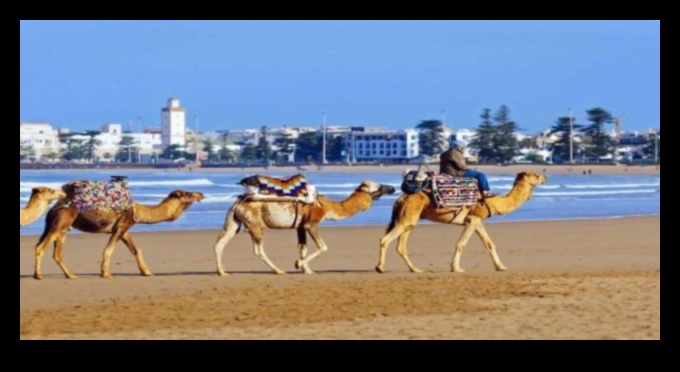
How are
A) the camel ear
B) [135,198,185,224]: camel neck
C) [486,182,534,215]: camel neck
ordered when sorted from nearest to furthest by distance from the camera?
[135,198,185,224]: camel neck
the camel ear
[486,182,534,215]: camel neck

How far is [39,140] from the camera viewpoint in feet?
505

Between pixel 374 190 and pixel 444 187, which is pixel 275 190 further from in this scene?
pixel 444 187

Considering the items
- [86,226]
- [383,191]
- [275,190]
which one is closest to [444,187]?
[383,191]

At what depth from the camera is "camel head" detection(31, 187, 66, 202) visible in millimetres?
16281

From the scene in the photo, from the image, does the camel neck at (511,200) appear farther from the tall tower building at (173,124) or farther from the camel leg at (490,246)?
the tall tower building at (173,124)

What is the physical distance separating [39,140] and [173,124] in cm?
2824

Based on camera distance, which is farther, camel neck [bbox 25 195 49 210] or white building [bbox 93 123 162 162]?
white building [bbox 93 123 162 162]

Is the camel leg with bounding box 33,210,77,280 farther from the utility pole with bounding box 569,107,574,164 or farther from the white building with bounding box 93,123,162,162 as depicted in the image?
the white building with bounding box 93,123,162,162

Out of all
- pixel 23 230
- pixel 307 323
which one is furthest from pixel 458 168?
pixel 23 230

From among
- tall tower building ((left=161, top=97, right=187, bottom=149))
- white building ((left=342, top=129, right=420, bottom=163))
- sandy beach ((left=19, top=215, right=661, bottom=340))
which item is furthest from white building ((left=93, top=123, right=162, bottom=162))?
sandy beach ((left=19, top=215, right=661, bottom=340))

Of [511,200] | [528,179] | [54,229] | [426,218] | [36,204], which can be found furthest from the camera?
[528,179]

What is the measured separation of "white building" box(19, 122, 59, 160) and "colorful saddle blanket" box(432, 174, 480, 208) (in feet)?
419

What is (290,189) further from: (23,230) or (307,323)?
(23,230)

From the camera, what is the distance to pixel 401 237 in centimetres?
1736
